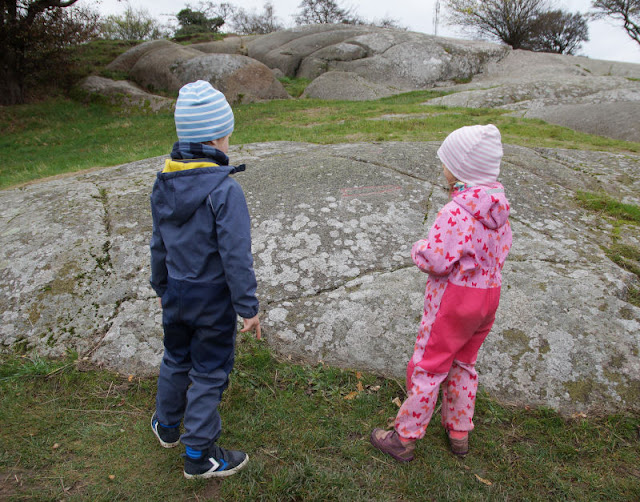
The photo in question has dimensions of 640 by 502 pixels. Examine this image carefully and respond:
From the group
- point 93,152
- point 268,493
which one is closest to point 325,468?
point 268,493

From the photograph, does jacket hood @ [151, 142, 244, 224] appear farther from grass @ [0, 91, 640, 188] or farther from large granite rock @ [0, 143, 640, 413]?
grass @ [0, 91, 640, 188]

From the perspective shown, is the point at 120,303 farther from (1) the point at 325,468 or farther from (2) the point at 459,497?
(2) the point at 459,497

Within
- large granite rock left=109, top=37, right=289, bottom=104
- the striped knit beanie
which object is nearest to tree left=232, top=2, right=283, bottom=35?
large granite rock left=109, top=37, right=289, bottom=104

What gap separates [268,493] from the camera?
2.20 m

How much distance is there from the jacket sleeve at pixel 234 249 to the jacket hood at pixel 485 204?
1071mm

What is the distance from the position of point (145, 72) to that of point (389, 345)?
58.5ft

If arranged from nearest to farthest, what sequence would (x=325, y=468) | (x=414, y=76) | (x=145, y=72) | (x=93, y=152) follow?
(x=325, y=468) → (x=93, y=152) → (x=145, y=72) → (x=414, y=76)

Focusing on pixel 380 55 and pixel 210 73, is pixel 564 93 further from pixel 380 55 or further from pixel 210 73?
pixel 210 73

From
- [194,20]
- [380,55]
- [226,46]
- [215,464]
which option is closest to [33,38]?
[226,46]

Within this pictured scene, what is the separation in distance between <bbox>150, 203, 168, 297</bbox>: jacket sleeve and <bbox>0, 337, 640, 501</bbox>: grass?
0.88 meters

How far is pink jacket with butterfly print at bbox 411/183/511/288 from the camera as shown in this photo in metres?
2.11

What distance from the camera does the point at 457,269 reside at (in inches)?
85.8

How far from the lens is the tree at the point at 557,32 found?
26734mm

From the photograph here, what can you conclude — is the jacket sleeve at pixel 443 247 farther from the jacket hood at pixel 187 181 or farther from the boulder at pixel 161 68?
the boulder at pixel 161 68
